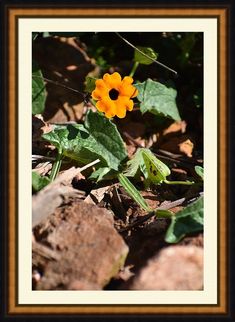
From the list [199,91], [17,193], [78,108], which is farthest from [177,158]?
[17,193]

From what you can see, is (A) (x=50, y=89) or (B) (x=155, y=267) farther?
(A) (x=50, y=89)

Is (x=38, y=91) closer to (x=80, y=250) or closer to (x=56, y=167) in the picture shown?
(x=56, y=167)

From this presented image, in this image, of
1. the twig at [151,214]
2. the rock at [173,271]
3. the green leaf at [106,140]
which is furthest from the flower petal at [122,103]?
the rock at [173,271]

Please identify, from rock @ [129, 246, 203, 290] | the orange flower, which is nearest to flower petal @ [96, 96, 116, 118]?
the orange flower

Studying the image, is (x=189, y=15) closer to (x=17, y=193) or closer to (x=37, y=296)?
(x=17, y=193)

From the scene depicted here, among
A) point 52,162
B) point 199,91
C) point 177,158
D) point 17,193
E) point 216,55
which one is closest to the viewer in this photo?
point 17,193

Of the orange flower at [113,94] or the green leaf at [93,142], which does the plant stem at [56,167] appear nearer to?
the green leaf at [93,142]

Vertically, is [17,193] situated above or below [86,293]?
above
